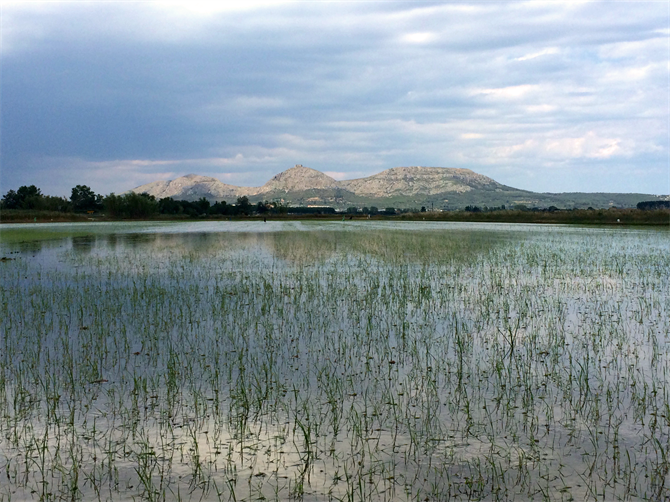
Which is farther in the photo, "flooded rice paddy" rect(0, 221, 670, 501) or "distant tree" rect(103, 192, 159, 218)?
"distant tree" rect(103, 192, 159, 218)

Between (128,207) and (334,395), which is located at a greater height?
(128,207)

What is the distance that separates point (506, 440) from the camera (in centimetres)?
721

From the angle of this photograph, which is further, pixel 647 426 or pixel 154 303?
pixel 154 303

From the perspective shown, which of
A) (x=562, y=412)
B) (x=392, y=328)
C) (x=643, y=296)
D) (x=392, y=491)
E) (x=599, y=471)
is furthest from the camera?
(x=643, y=296)

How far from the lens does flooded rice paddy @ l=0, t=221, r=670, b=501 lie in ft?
20.5

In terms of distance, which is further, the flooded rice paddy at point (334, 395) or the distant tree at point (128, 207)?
the distant tree at point (128, 207)

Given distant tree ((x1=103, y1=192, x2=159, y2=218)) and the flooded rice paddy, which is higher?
distant tree ((x1=103, y1=192, x2=159, y2=218))

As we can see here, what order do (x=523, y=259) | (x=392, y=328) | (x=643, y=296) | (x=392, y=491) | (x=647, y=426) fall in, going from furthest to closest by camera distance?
(x=523, y=259)
(x=643, y=296)
(x=392, y=328)
(x=647, y=426)
(x=392, y=491)

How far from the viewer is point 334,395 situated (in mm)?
8891

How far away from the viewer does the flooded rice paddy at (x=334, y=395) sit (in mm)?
6250

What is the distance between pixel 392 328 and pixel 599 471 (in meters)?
7.65

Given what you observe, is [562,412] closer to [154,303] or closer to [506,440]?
[506,440]

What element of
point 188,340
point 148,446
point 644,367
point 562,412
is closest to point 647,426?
point 562,412

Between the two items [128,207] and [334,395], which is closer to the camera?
[334,395]
